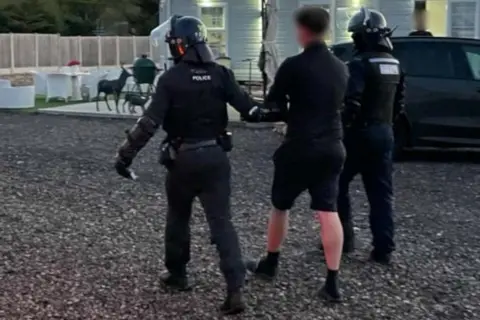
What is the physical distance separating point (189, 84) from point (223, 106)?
253mm

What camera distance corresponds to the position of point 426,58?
12.0 m

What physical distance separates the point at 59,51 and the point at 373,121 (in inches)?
1245

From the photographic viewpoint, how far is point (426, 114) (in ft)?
38.8

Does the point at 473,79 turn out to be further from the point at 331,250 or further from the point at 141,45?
the point at 141,45

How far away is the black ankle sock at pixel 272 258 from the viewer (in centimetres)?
612

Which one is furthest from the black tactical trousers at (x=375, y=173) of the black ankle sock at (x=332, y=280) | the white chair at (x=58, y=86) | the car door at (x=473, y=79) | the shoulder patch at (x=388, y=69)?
the white chair at (x=58, y=86)

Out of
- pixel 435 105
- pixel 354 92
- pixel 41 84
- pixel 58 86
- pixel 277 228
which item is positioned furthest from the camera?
pixel 41 84

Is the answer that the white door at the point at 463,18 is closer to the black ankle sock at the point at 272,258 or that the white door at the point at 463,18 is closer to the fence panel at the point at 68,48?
the black ankle sock at the point at 272,258

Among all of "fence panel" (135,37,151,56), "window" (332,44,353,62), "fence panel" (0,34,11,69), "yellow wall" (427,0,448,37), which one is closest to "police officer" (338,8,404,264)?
"window" (332,44,353,62)

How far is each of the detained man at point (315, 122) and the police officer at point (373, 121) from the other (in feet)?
2.23

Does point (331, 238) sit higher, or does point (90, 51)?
point (331, 238)

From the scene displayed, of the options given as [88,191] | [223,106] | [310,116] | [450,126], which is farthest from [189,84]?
[450,126]

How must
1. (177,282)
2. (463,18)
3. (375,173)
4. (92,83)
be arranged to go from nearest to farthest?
(177,282), (375,173), (463,18), (92,83)

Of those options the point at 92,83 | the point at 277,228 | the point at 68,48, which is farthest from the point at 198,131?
the point at 68,48
